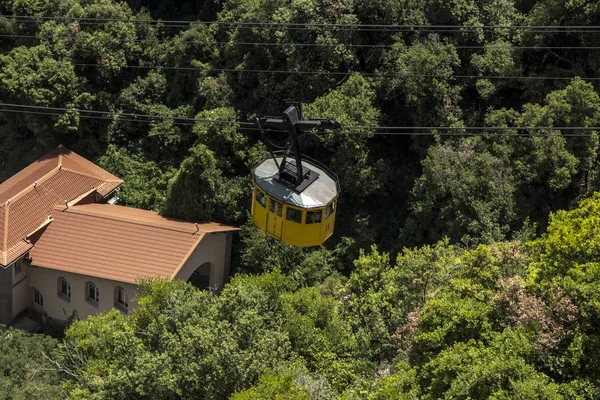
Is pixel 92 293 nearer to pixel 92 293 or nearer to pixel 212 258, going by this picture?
pixel 92 293

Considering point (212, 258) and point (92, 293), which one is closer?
point (92, 293)

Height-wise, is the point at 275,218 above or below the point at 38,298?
above

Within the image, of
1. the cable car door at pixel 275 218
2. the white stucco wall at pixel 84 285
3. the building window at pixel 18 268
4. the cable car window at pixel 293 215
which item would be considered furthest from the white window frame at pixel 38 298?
the cable car window at pixel 293 215

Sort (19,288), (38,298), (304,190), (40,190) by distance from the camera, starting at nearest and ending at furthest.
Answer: (304,190) → (19,288) → (38,298) → (40,190)

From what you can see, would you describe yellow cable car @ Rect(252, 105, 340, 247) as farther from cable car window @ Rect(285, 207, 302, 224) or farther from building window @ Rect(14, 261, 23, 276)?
building window @ Rect(14, 261, 23, 276)

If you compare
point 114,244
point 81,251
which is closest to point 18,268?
point 81,251

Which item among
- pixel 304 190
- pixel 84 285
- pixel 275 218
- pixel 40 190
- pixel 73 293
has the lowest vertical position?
pixel 73 293

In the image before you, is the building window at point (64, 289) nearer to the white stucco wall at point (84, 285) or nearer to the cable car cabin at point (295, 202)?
the white stucco wall at point (84, 285)

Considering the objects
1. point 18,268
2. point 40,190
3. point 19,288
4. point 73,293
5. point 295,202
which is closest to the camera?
point 295,202

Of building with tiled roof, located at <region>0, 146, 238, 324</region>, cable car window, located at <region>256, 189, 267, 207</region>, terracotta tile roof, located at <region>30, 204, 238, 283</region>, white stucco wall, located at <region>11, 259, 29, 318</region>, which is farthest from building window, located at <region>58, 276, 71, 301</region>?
cable car window, located at <region>256, 189, 267, 207</region>
